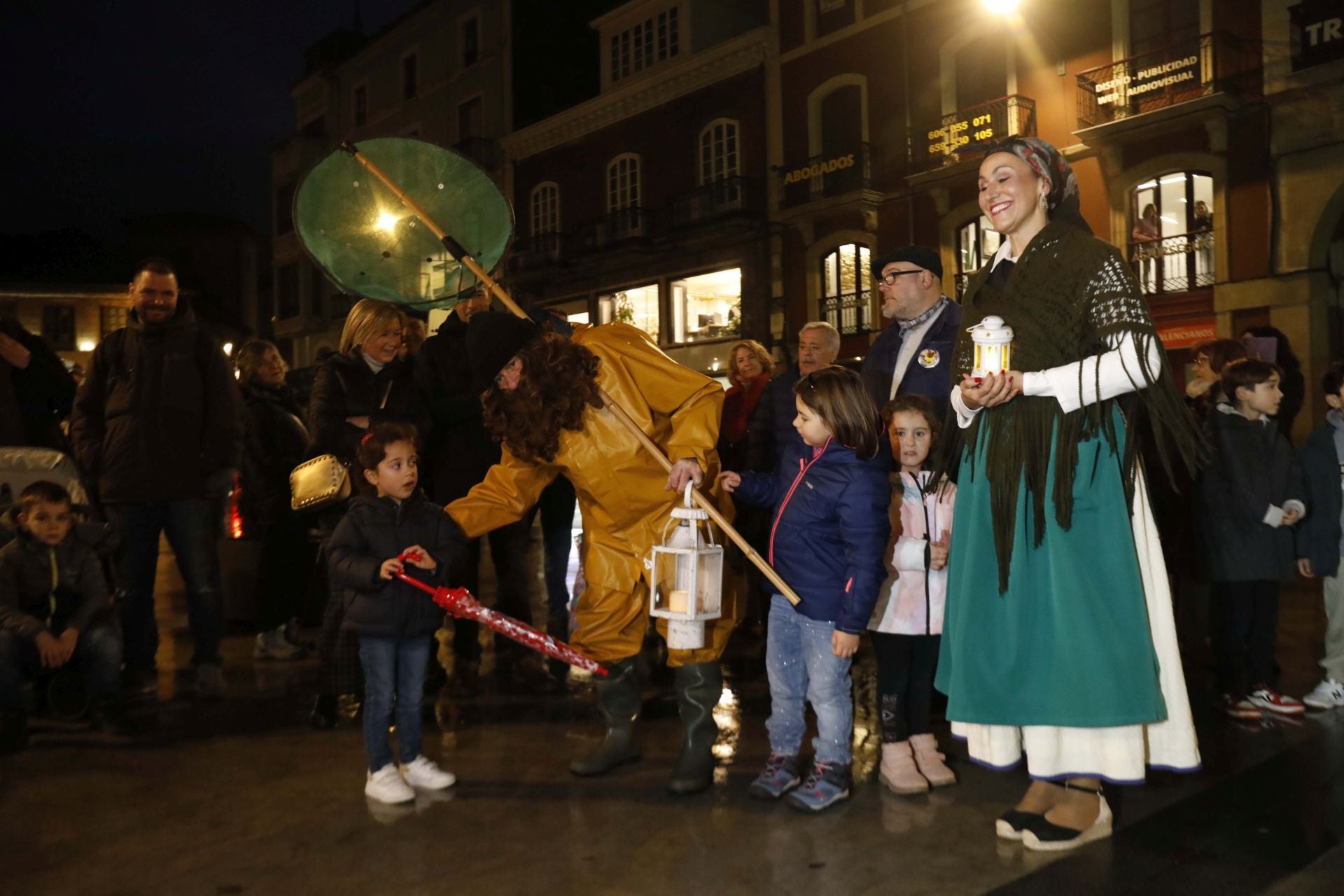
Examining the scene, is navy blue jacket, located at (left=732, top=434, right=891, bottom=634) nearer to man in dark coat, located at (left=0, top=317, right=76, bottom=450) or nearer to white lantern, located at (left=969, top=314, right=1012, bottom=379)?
white lantern, located at (left=969, top=314, right=1012, bottom=379)

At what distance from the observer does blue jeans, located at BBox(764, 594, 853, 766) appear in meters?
3.77

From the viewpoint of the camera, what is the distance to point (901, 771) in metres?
3.87

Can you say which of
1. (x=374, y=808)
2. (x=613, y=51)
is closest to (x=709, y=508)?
(x=374, y=808)

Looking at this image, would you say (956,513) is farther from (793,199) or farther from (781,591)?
(793,199)

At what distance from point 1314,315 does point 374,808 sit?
52.5 feet

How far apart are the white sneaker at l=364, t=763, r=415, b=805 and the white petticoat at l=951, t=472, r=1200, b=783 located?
213cm

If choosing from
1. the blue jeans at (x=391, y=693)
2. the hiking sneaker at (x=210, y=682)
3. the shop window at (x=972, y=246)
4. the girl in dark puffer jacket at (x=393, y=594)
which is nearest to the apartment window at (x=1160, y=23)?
the shop window at (x=972, y=246)

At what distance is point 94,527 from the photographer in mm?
5184

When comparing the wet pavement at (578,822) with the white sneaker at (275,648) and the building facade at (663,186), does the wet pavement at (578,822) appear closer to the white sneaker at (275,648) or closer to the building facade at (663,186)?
the white sneaker at (275,648)

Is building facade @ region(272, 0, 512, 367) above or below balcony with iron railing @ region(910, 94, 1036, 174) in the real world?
above

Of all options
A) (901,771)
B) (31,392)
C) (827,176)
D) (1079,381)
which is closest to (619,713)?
(901,771)

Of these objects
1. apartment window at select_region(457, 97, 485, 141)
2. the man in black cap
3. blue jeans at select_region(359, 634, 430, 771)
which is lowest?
blue jeans at select_region(359, 634, 430, 771)

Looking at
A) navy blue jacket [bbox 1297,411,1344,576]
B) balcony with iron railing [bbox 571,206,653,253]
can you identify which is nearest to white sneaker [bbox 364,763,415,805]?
navy blue jacket [bbox 1297,411,1344,576]

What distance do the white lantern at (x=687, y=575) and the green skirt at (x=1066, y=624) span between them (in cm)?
95
